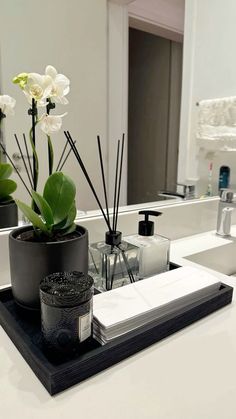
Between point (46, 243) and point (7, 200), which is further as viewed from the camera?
point (7, 200)

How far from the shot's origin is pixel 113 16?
3.29 ft

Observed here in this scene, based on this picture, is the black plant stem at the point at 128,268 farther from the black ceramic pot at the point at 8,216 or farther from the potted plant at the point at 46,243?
the black ceramic pot at the point at 8,216

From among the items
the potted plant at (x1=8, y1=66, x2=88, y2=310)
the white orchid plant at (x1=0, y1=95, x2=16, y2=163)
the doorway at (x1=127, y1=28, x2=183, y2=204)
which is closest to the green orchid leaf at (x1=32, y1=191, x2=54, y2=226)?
the potted plant at (x1=8, y1=66, x2=88, y2=310)

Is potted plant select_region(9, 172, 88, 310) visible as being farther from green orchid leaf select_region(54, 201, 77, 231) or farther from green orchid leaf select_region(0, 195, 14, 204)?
green orchid leaf select_region(0, 195, 14, 204)

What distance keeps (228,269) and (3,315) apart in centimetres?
88

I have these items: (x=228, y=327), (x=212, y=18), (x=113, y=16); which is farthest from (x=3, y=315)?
(x=212, y=18)

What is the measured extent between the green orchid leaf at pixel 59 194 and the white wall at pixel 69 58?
193 mm

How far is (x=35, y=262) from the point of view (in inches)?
22.3

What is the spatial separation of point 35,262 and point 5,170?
40cm

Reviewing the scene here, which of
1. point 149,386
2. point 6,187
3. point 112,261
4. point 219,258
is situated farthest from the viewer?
point 219,258

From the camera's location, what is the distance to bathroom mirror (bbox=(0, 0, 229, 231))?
0.86 metres

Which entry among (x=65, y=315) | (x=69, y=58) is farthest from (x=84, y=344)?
(x=69, y=58)

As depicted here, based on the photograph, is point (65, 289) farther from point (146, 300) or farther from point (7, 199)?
point (7, 199)

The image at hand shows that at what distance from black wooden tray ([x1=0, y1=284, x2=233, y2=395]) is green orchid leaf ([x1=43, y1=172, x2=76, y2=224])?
0.21m
